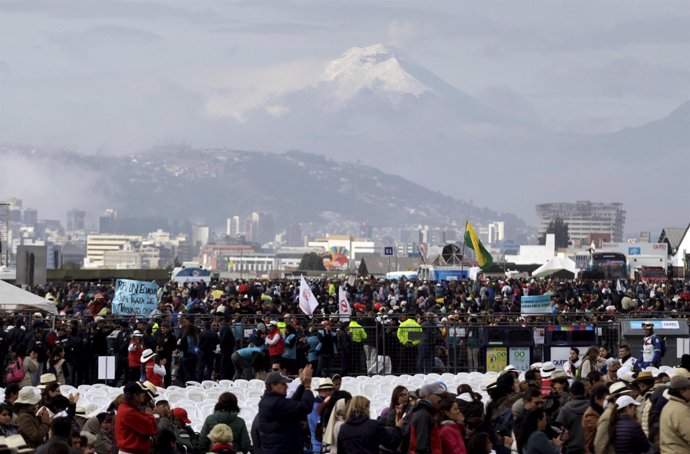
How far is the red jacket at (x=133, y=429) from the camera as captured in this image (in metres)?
12.7

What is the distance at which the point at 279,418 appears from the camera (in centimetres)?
1343

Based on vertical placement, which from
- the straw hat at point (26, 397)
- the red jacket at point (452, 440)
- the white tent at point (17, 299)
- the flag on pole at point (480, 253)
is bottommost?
the red jacket at point (452, 440)

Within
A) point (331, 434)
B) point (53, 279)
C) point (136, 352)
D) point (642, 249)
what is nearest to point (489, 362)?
point (136, 352)

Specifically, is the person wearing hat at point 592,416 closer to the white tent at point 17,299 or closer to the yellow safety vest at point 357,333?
the white tent at point 17,299

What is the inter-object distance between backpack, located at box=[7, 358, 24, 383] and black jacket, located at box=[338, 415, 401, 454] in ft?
33.4

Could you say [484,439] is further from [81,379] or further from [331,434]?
[81,379]

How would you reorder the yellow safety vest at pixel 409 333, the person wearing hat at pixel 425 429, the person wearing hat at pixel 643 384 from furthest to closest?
the yellow safety vest at pixel 409 333 < the person wearing hat at pixel 643 384 < the person wearing hat at pixel 425 429

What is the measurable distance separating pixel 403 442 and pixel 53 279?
A: 74879 mm

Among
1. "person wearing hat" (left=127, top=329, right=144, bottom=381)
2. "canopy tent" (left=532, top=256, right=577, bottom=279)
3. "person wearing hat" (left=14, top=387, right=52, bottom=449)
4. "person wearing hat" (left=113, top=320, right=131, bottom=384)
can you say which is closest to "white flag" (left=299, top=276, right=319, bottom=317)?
"person wearing hat" (left=113, top=320, right=131, bottom=384)

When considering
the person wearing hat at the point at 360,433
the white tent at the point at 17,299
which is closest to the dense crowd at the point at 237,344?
the white tent at the point at 17,299

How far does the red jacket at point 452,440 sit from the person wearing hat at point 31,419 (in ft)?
10.7

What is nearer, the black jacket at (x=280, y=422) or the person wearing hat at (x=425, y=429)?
the person wearing hat at (x=425, y=429)

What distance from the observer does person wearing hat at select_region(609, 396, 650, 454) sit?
40.0ft

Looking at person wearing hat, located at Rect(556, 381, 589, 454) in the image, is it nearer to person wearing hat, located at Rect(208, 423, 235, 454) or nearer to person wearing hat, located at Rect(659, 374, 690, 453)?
person wearing hat, located at Rect(659, 374, 690, 453)
